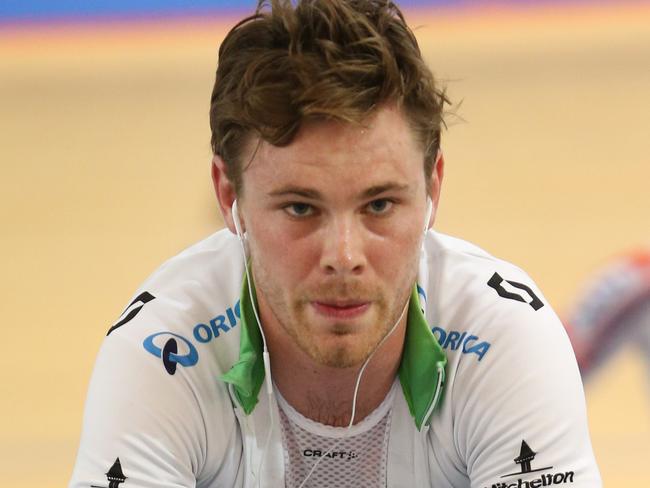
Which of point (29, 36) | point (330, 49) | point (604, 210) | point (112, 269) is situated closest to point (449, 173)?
point (604, 210)

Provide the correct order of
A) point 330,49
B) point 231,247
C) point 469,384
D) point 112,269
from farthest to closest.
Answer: point 112,269
point 231,247
point 469,384
point 330,49

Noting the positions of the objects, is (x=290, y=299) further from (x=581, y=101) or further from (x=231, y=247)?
(x=581, y=101)

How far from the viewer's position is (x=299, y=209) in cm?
187

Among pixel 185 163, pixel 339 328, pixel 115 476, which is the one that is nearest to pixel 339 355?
pixel 339 328

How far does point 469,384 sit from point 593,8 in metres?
3.44

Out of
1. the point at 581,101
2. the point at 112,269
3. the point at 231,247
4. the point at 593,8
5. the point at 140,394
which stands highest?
the point at 593,8

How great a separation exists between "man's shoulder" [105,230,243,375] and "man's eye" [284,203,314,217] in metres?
0.32

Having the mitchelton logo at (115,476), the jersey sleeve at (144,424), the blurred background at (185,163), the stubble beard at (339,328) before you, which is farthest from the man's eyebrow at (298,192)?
the blurred background at (185,163)

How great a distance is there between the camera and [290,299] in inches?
74.6

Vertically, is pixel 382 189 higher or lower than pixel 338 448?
higher

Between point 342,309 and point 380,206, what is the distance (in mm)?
173

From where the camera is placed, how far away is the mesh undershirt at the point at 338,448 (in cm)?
208

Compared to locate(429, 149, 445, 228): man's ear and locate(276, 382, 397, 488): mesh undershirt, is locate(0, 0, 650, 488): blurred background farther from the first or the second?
locate(429, 149, 445, 228): man's ear

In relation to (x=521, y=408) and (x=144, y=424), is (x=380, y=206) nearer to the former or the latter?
(x=521, y=408)
